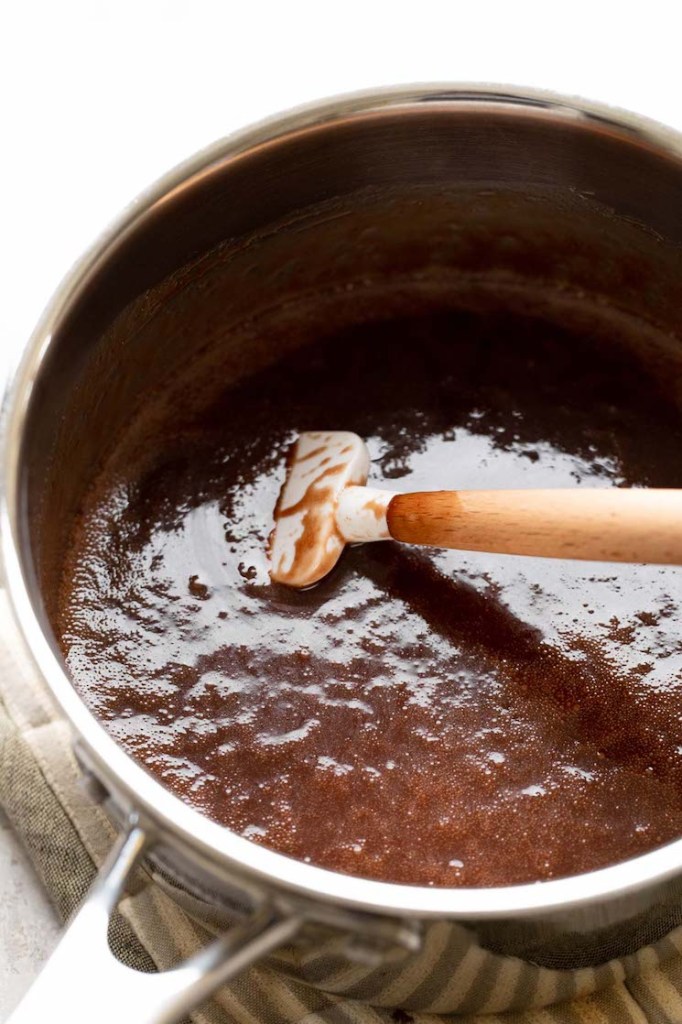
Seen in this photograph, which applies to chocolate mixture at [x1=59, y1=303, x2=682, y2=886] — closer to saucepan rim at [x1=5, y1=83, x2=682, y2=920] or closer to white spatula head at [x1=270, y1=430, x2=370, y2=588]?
white spatula head at [x1=270, y1=430, x2=370, y2=588]

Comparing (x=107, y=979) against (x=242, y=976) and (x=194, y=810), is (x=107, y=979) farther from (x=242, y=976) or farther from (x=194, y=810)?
(x=242, y=976)

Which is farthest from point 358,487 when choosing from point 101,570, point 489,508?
point 101,570

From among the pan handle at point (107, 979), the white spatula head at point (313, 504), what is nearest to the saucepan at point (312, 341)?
the pan handle at point (107, 979)

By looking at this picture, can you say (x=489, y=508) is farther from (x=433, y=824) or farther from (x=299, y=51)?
(x=299, y=51)

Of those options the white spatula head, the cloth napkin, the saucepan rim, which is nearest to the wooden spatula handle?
the white spatula head

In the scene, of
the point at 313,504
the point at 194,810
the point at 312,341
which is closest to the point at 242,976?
the point at 194,810
